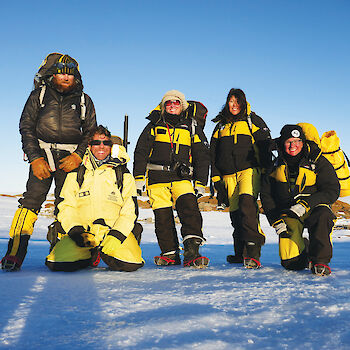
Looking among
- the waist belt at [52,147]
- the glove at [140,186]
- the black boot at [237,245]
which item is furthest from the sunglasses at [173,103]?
the black boot at [237,245]

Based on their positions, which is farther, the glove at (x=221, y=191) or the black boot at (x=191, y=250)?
the glove at (x=221, y=191)

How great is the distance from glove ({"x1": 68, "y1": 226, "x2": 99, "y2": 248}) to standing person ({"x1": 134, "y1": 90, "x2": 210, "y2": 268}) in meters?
0.92

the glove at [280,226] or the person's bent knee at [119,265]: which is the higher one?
the glove at [280,226]

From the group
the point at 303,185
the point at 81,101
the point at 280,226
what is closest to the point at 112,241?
the point at 81,101

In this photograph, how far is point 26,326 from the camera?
5.74 ft

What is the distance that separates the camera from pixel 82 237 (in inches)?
139

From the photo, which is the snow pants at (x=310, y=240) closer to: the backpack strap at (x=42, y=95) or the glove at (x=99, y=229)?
the glove at (x=99, y=229)

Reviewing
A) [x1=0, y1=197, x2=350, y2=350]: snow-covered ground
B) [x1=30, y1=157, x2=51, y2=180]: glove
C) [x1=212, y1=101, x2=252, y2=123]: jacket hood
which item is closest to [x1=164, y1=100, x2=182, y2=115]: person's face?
[x1=212, y1=101, x2=252, y2=123]: jacket hood

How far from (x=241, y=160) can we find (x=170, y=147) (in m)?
0.90

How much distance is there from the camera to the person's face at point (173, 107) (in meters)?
4.32

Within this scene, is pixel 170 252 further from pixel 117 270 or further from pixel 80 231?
pixel 80 231

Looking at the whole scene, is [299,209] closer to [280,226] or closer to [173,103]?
[280,226]

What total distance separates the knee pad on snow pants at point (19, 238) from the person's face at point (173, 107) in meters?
2.00

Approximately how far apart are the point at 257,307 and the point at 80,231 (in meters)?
2.04
